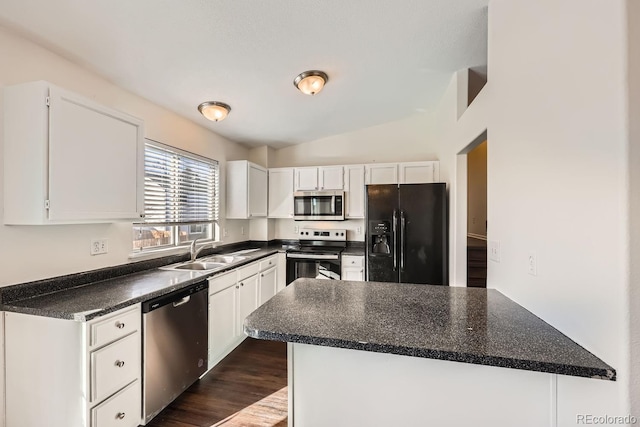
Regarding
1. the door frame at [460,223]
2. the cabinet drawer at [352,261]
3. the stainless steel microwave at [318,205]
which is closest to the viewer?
the door frame at [460,223]

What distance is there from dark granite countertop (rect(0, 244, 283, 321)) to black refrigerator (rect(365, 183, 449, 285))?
185 centimetres

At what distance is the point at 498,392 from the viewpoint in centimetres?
105

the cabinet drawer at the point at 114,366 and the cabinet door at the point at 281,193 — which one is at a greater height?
the cabinet door at the point at 281,193

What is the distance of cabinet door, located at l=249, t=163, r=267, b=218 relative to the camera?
12.4 ft

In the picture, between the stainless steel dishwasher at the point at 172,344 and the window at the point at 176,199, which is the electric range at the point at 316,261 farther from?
the stainless steel dishwasher at the point at 172,344

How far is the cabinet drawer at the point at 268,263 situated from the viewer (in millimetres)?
3375

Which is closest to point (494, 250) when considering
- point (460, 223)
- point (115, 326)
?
point (460, 223)

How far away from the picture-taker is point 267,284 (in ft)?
11.5

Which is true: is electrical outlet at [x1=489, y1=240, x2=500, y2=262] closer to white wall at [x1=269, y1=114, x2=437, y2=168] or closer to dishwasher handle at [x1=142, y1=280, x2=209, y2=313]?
dishwasher handle at [x1=142, y1=280, x2=209, y2=313]

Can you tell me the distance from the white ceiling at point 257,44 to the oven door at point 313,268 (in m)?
1.89

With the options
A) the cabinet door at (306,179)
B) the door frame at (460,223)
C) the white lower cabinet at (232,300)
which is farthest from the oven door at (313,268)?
the door frame at (460,223)

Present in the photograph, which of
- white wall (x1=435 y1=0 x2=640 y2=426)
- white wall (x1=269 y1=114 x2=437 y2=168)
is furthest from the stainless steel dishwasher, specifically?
white wall (x1=269 y1=114 x2=437 y2=168)

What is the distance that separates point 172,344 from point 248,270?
114 centimetres

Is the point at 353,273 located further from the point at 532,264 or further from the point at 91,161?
Result: the point at 91,161
